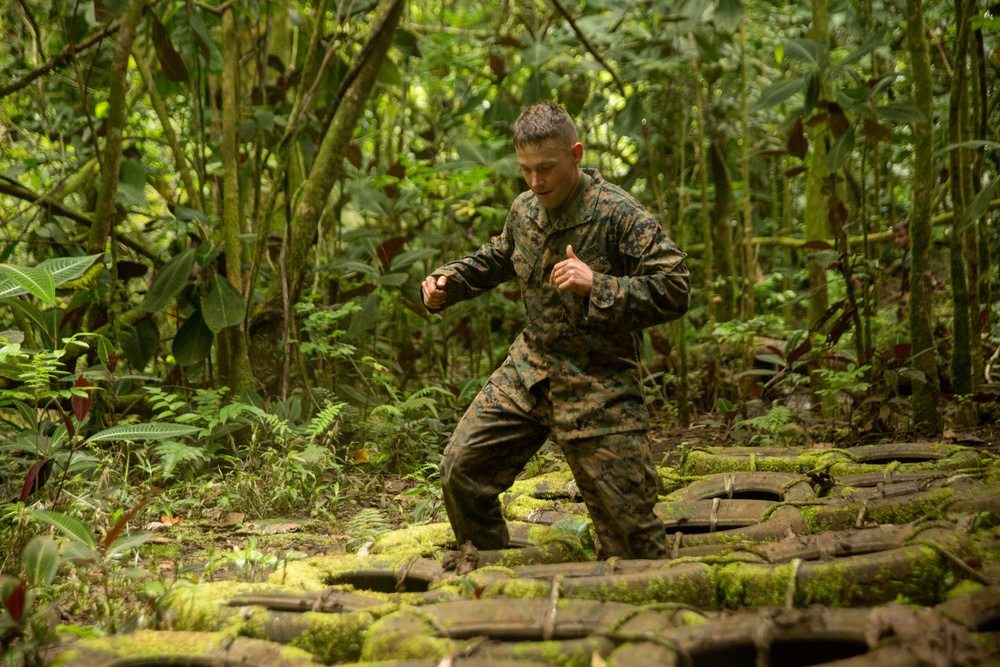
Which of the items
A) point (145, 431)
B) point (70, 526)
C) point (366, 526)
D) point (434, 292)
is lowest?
point (366, 526)

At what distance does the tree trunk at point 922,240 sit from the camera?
4.55 meters

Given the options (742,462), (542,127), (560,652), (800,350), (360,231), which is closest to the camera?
(560,652)

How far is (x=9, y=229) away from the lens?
229 inches

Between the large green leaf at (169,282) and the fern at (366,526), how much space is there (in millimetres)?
1765

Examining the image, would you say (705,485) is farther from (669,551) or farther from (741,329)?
(741,329)

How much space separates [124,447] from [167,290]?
93cm

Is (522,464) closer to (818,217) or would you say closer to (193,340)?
(193,340)

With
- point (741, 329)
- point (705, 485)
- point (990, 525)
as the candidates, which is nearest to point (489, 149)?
point (741, 329)

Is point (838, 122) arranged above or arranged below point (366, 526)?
above

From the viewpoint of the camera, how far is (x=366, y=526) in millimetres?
3656

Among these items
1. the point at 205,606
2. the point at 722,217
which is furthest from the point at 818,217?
the point at 205,606

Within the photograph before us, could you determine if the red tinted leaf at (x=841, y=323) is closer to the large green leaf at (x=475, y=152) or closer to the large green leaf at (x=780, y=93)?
the large green leaf at (x=780, y=93)

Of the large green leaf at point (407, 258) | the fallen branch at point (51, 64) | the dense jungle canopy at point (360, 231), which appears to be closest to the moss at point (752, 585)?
the dense jungle canopy at point (360, 231)

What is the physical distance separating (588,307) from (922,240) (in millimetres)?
2803
